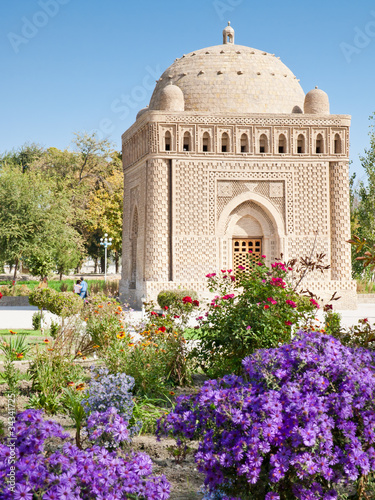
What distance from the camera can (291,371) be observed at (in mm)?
3402

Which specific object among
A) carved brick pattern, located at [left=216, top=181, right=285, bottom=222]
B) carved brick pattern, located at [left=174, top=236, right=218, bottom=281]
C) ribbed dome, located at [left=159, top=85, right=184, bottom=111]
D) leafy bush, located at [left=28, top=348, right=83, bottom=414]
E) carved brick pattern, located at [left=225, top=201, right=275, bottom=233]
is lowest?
leafy bush, located at [left=28, top=348, right=83, bottom=414]

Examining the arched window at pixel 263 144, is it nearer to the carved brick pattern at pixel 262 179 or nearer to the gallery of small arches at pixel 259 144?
the gallery of small arches at pixel 259 144

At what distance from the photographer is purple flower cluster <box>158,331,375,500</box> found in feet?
9.59

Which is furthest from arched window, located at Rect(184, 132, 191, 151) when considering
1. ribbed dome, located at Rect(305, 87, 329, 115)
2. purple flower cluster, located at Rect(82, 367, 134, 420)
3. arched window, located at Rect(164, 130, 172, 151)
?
purple flower cluster, located at Rect(82, 367, 134, 420)

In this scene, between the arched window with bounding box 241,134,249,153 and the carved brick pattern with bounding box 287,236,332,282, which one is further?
the arched window with bounding box 241,134,249,153

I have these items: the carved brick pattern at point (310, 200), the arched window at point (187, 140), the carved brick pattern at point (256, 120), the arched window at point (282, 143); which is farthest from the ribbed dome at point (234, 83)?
the carved brick pattern at point (310, 200)

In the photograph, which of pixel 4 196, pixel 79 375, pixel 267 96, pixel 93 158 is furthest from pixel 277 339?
pixel 93 158

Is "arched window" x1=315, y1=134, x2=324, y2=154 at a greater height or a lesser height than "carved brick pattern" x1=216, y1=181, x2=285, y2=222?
greater

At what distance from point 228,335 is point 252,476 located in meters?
3.39

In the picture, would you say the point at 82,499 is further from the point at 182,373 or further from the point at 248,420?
the point at 182,373

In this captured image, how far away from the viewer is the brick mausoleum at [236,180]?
19.6m

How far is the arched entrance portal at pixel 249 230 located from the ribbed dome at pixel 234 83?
378 centimetres

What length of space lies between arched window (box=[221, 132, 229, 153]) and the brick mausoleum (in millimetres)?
38

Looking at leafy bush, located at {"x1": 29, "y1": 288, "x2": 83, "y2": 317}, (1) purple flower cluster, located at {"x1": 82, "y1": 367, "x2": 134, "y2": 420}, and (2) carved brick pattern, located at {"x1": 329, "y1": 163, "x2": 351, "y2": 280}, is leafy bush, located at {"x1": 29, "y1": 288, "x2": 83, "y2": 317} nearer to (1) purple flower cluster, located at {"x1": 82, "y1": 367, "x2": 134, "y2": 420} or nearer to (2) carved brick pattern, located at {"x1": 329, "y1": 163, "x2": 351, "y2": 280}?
(1) purple flower cluster, located at {"x1": 82, "y1": 367, "x2": 134, "y2": 420}
